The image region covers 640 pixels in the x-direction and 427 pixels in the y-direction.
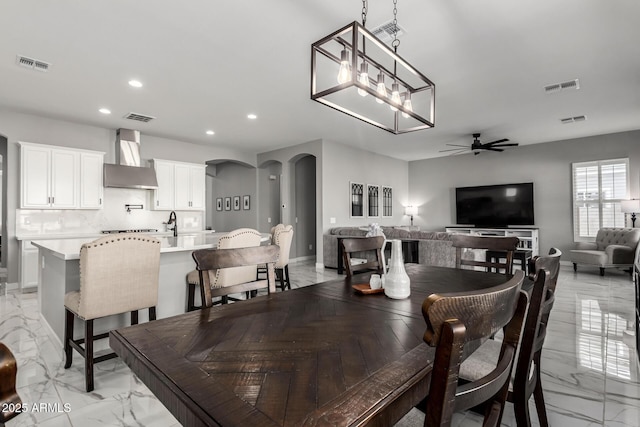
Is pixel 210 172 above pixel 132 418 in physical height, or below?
above

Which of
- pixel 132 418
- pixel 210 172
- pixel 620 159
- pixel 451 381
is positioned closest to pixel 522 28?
pixel 451 381

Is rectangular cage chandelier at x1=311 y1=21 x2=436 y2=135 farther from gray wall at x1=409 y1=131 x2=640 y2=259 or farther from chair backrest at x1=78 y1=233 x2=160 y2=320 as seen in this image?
gray wall at x1=409 y1=131 x2=640 y2=259

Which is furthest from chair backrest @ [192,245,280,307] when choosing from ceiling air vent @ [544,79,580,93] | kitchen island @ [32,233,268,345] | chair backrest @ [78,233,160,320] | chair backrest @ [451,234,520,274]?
ceiling air vent @ [544,79,580,93]

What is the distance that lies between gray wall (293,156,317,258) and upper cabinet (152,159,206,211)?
7.30 ft

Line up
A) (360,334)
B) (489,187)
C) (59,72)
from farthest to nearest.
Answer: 1. (489,187)
2. (59,72)
3. (360,334)

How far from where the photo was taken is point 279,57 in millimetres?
3486

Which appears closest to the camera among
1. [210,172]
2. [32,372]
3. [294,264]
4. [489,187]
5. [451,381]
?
[451,381]

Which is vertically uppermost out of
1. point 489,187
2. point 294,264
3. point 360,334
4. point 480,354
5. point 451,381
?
point 489,187

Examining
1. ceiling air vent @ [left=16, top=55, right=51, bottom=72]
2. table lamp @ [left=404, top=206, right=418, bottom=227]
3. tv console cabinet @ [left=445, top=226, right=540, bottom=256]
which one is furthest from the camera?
table lamp @ [left=404, top=206, right=418, bottom=227]

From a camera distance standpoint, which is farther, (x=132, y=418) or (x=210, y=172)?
(x=210, y=172)

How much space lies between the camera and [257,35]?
3.08m

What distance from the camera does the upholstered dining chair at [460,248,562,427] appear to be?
107 centimetres

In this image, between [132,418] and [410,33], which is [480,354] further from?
[410,33]

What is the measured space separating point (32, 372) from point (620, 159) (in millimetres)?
9709
